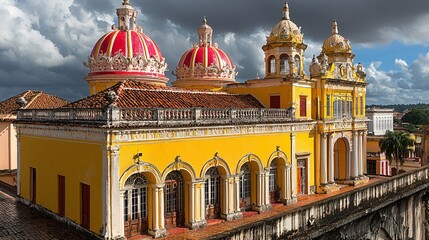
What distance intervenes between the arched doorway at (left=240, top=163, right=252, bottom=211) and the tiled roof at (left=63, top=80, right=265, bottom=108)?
3.45 m

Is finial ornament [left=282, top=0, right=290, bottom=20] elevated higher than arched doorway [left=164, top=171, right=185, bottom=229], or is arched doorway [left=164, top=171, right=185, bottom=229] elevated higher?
finial ornament [left=282, top=0, right=290, bottom=20]

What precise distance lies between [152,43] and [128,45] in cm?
192

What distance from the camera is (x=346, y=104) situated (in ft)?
81.9

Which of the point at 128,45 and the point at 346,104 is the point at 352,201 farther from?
the point at 128,45

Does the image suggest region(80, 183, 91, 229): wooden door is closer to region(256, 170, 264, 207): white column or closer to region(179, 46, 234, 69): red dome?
region(256, 170, 264, 207): white column

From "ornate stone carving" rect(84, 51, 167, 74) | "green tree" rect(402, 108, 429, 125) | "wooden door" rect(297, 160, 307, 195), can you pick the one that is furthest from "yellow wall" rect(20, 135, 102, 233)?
"green tree" rect(402, 108, 429, 125)

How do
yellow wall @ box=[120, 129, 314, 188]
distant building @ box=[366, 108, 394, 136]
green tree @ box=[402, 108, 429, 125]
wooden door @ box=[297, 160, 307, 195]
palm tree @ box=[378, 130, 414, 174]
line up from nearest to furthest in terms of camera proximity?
yellow wall @ box=[120, 129, 314, 188], wooden door @ box=[297, 160, 307, 195], palm tree @ box=[378, 130, 414, 174], distant building @ box=[366, 108, 394, 136], green tree @ box=[402, 108, 429, 125]

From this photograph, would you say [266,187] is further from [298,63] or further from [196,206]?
[298,63]

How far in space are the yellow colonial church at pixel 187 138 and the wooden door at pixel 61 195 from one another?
42 mm

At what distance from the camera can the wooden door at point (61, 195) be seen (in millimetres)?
16016

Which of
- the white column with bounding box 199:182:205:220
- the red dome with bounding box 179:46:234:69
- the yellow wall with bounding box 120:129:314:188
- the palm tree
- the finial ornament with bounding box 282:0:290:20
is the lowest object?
the white column with bounding box 199:182:205:220

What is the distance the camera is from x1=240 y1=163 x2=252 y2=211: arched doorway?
18.6 m

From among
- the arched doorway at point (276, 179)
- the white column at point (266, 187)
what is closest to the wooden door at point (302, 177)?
the arched doorway at point (276, 179)

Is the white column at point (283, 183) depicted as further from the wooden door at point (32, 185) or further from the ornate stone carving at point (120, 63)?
the wooden door at point (32, 185)
